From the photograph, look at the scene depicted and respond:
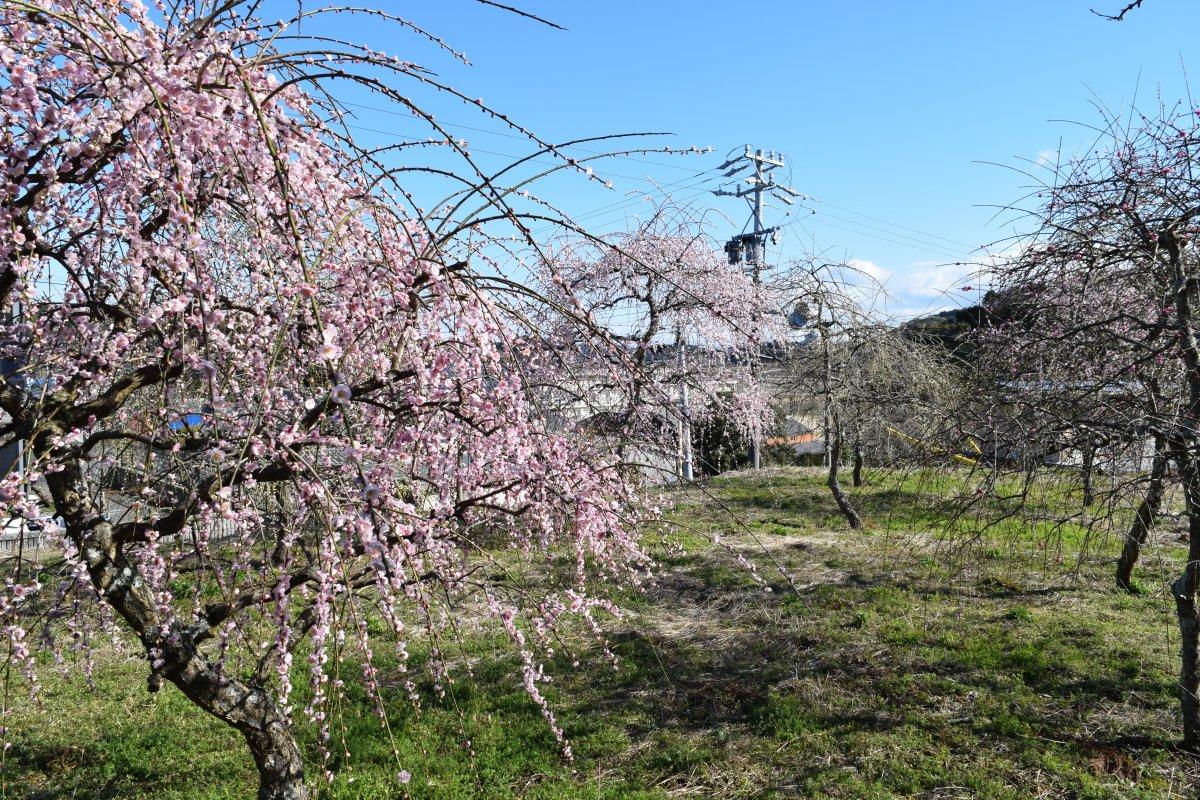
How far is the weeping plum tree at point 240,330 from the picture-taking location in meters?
2.00

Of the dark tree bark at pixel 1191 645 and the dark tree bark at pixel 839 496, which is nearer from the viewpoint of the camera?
the dark tree bark at pixel 1191 645

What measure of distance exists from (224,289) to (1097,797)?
16.0 ft

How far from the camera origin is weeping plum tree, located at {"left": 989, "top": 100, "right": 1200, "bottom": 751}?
13.3 feet

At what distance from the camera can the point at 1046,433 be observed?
4047mm

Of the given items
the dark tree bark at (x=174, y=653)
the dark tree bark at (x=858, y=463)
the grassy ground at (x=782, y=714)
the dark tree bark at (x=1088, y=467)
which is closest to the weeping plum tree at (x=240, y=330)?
the dark tree bark at (x=174, y=653)

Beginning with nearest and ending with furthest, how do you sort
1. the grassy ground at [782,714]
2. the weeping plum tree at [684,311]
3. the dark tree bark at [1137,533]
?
1. the grassy ground at [782,714]
2. the dark tree bark at [1137,533]
3. the weeping plum tree at [684,311]

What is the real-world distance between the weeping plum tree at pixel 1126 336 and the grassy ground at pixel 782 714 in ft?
1.66

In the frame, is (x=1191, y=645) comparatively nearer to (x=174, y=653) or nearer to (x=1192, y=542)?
(x=1192, y=542)

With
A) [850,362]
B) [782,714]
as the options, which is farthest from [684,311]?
[782,714]

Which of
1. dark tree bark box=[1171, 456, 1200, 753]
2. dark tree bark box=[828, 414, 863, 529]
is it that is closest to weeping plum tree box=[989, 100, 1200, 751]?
dark tree bark box=[1171, 456, 1200, 753]

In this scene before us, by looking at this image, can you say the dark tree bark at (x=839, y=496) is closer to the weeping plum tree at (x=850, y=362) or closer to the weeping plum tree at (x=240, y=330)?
the weeping plum tree at (x=850, y=362)

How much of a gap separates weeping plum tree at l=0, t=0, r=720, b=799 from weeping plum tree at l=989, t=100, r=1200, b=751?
9.15 ft

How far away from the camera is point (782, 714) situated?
4949 millimetres

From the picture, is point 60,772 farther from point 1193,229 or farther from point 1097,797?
point 1193,229
